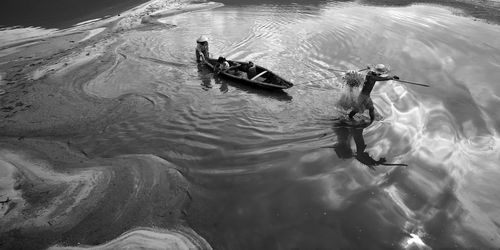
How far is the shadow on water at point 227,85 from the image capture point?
37.4ft

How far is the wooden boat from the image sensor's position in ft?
37.4

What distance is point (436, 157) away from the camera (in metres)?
7.91

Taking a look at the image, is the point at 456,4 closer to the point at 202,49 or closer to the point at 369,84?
the point at 369,84

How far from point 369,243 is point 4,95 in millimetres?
14518

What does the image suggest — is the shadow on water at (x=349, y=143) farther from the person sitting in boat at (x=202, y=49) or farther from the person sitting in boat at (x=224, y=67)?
the person sitting in boat at (x=202, y=49)

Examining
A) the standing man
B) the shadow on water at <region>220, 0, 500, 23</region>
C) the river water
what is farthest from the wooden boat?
the shadow on water at <region>220, 0, 500, 23</region>

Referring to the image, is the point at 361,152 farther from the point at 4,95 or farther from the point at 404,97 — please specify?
the point at 4,95

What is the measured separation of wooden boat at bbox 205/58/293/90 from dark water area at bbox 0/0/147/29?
15.2m

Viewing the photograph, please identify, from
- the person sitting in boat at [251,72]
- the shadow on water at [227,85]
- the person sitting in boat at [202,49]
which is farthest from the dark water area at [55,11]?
the person sitting in boat at [251,72]

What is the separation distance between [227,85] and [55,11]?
20.8 meters

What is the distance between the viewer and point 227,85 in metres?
12.8

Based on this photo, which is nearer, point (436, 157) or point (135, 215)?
point (135, 215)

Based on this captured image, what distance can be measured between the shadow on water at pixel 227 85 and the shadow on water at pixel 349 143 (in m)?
2.53

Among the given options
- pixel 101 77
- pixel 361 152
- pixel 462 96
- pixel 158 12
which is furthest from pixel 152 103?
pixel 158 12
